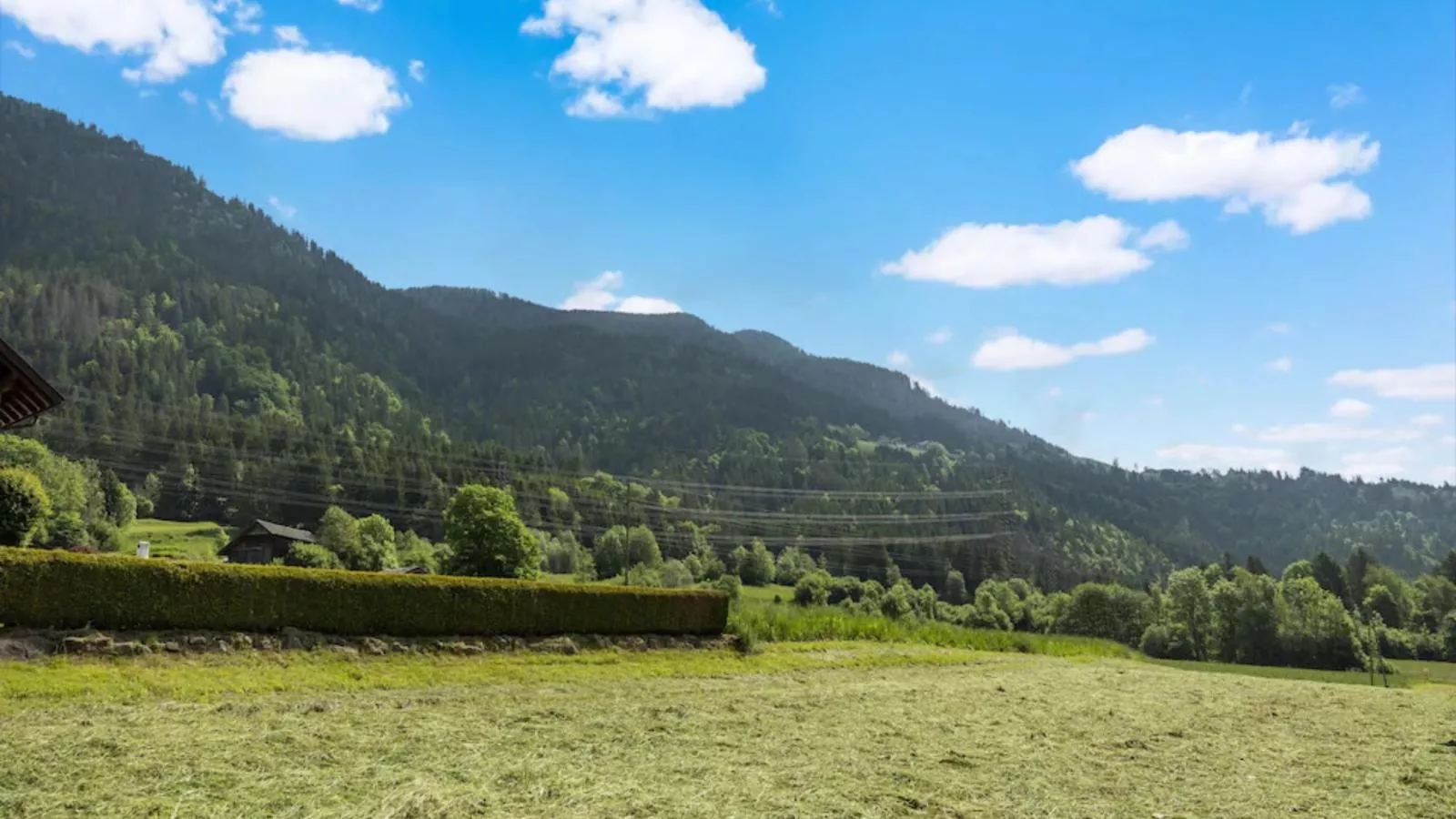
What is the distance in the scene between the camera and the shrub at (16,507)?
27109 millimetres

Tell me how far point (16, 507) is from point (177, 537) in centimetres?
7384

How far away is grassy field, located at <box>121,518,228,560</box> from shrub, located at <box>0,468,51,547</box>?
183 ft

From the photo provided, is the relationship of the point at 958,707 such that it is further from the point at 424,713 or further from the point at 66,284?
the point at 66,284

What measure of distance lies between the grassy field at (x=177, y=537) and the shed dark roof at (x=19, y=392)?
73638 mm

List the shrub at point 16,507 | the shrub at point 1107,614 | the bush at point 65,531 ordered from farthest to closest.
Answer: the shrub at point 1107,614 < the bush at point 65,531 < the shrub at point 16,507

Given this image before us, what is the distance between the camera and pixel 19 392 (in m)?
13.7

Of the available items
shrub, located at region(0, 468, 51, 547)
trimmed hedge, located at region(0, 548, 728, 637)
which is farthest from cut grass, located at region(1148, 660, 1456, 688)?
shrub, located at region(0, 468, 51, 547)

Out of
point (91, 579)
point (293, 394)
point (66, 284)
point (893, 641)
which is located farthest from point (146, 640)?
point (66, 284)

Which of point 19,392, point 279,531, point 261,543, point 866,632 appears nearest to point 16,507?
point 19,392

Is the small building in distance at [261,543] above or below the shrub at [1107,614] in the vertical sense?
above

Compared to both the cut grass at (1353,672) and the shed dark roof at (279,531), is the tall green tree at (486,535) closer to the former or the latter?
the shed dark roof at (279,531)

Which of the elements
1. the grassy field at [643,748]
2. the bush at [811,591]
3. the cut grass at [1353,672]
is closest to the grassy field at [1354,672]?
the cut grass at [1353,672]

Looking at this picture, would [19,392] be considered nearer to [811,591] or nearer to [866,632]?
[866,632]

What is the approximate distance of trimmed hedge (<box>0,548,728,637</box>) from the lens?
17.6 meters
